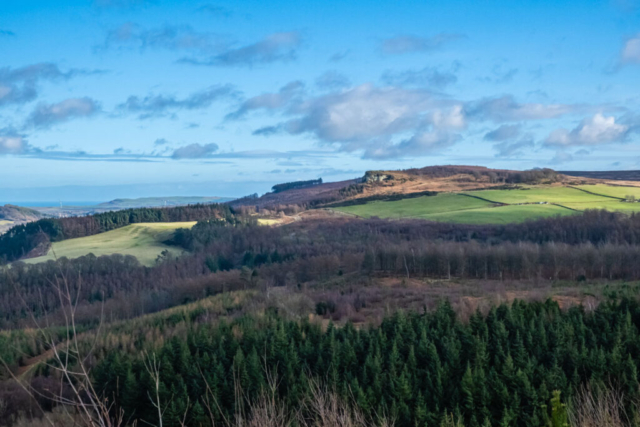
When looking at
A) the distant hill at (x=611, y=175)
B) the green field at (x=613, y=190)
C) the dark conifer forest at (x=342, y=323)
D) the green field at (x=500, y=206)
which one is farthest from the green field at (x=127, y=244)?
the distant hill at (x=611, y=175)

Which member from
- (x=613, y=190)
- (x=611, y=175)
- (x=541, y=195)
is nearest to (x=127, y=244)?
(x=541, y=195)

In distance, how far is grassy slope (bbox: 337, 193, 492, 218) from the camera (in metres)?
128

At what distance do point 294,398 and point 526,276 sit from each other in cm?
5681

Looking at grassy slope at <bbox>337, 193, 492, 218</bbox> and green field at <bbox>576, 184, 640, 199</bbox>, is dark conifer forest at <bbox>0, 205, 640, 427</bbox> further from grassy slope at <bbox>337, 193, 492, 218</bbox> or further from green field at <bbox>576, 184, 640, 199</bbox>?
green field at <bbox>576, 184, 640, 199</bbox>

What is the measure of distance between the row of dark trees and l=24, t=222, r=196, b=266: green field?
82.5 metres

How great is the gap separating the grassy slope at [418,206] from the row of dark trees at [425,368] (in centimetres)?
9462

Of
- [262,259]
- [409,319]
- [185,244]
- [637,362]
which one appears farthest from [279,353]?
[185,244]

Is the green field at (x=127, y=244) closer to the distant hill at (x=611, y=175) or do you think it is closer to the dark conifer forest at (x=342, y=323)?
the dark conifer forest at (x=342, y=323)

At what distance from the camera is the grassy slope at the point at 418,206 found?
128 metres

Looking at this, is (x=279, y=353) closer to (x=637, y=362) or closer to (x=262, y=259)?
(x=637, y=362)

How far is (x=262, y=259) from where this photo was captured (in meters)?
100

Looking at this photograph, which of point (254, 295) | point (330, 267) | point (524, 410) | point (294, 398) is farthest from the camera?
point (330, 267)

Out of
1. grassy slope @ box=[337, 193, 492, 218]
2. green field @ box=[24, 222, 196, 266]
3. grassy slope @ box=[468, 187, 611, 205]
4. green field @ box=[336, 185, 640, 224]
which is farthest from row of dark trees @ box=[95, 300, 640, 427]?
grassy slope @ box=[468, 187, 611, 205]

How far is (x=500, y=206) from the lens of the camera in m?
120
